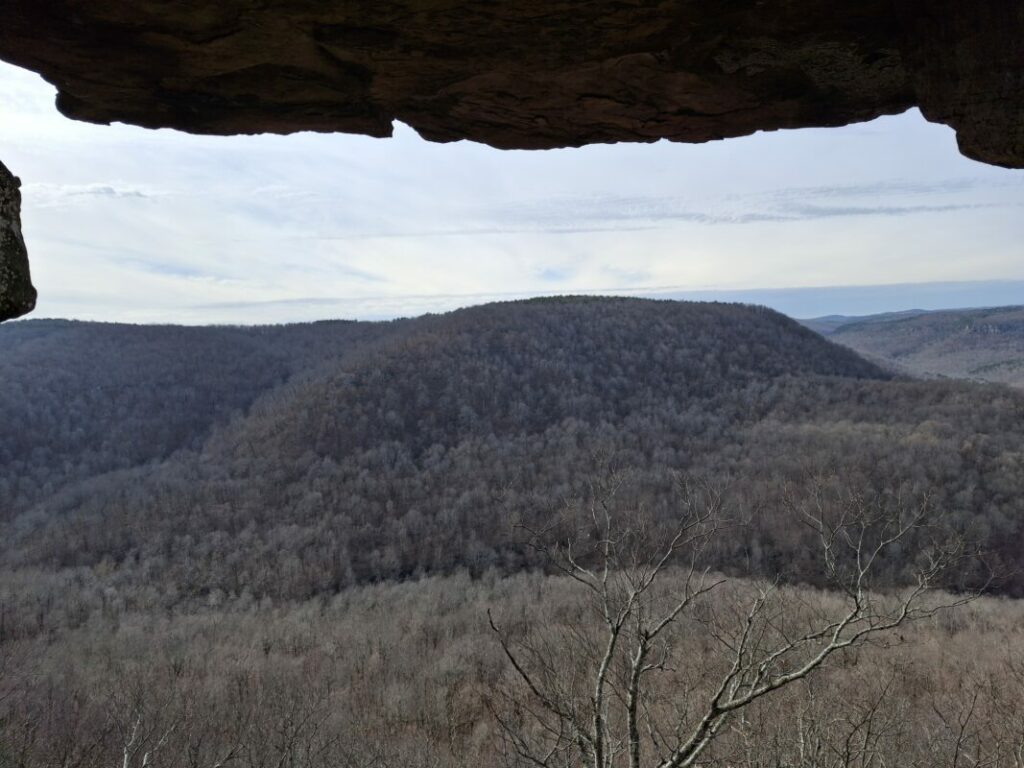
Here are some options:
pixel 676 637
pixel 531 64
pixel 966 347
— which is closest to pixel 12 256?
pixel 531 64

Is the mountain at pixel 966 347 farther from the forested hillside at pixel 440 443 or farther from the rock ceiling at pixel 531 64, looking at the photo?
the rock ceiling at pixel 531 64

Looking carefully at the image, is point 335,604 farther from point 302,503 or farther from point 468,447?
point 468,447

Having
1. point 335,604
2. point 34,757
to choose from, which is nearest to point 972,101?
point 34,757

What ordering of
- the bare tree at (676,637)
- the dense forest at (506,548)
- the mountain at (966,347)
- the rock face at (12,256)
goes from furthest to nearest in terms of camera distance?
the mountain at (966,347), the dense forest at (506,548), the bare tree at (676,637), the rock face at (12,256)

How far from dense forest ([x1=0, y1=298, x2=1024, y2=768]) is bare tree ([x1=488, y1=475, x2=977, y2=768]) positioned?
0.45 feet

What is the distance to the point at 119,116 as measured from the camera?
7.08 m

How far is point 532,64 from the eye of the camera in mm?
6234

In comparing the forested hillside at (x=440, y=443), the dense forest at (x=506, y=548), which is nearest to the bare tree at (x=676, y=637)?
the dense forest at (x=506, y=548)

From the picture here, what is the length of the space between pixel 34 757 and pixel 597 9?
20.9m

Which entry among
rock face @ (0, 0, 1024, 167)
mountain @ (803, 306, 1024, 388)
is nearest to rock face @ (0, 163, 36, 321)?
rock face @ (0, 0, 1024, 167)

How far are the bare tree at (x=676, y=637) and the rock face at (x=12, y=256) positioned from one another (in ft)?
13.6

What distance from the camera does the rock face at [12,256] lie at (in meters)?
3.89

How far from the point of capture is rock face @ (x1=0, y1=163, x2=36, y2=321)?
389cm

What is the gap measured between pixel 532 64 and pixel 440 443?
5080 centimetres
